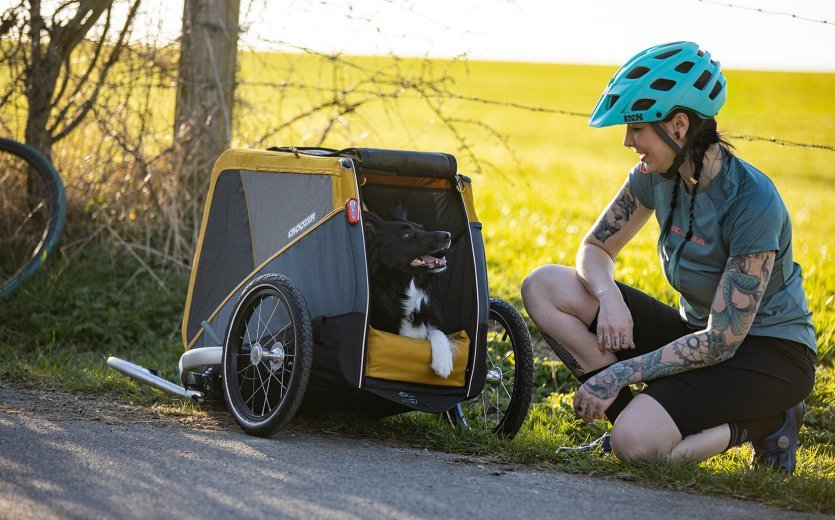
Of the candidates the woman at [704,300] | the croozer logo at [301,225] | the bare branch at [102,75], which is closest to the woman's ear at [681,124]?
the woman at [704,300]

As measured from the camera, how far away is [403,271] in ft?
11.8

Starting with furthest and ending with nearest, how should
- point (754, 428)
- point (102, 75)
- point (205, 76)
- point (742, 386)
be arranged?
point (205, 76), point (102, 75), point (754, 428), point (742, 386)

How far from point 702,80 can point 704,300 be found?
807mm

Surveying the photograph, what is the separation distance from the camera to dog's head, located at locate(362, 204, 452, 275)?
3518 millimetres

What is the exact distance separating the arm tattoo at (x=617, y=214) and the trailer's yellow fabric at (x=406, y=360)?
78 cm

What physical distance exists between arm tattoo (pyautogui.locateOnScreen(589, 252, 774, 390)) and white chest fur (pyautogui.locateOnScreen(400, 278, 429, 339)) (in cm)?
66

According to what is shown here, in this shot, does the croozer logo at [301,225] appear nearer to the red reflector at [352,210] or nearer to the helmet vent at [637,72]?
the red reflector at [352,210]

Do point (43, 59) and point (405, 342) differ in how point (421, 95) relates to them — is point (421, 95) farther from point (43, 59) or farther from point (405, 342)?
point (405, 342)

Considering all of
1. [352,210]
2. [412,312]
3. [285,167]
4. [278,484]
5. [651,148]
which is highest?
[651,148]

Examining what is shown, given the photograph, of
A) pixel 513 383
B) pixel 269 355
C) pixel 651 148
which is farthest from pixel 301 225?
pixel 651 148

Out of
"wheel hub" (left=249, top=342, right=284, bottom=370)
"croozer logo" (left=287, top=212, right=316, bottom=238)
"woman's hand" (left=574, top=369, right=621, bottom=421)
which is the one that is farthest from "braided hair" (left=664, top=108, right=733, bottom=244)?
"wheel hub" (left=249, top=342, right=284, bottom=370)

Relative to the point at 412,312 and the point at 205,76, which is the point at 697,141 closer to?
the point at 412,312

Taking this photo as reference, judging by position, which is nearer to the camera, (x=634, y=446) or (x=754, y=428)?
(x=634, y=446)

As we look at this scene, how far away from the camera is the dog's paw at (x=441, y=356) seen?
344 cm
